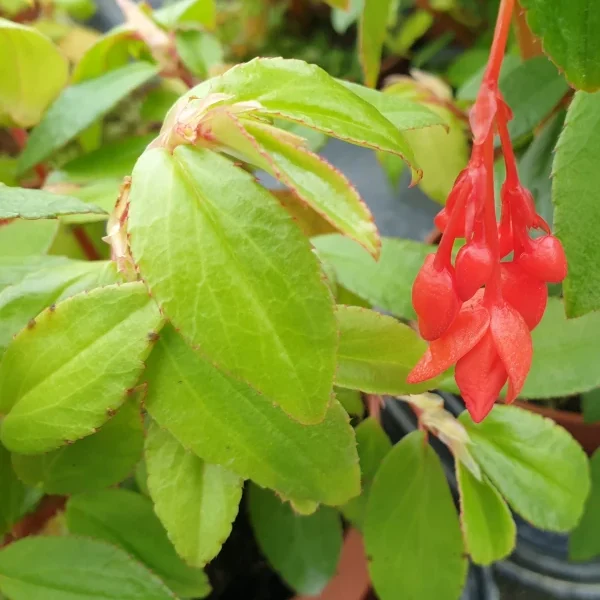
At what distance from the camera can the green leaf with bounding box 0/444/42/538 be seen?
351 mm

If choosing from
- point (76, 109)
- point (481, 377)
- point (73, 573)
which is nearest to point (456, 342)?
point (481, 377)

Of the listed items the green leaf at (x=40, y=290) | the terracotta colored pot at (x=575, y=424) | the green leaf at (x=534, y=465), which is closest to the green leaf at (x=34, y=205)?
the green leaf at (x=40, y=290)

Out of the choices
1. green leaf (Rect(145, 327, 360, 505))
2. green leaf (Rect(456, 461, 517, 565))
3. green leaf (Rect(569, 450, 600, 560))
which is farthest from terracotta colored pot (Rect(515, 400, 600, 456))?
green leaf (Rect(145, 327, 360, 505))

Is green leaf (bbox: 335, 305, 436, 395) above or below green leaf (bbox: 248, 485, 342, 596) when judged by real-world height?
above

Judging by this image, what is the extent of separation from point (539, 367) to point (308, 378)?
0.65ft

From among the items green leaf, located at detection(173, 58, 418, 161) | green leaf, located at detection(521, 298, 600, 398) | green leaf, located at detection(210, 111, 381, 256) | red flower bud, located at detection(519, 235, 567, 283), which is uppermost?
green leaf, located at detection(173, 58, 418, 161)

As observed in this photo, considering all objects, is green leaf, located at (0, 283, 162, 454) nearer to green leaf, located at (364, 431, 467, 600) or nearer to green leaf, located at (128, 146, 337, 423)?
green leaf, located at (128, 146, 337, 423)

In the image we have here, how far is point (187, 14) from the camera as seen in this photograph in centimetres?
53

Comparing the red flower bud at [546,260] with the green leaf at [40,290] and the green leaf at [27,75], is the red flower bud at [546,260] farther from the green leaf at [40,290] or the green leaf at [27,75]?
the green leaf at [27,75]

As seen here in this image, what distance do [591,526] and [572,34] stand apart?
35cm

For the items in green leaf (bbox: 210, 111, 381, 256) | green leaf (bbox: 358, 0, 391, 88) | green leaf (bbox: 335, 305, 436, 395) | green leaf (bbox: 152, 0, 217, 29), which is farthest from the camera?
green leaf (bbox: 152, 0, 217, 29)

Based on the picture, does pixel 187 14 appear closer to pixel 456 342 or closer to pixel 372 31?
pixel 372 31

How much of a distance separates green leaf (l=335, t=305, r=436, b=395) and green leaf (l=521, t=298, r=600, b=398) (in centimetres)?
8

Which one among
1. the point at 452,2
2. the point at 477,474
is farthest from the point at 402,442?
the point at 452,2
